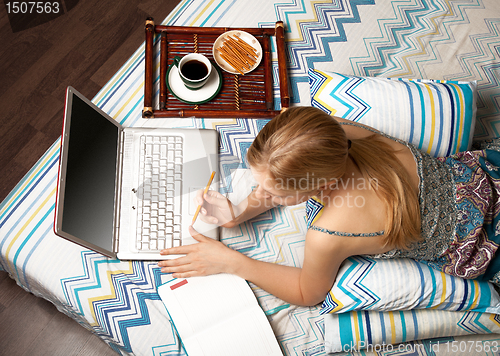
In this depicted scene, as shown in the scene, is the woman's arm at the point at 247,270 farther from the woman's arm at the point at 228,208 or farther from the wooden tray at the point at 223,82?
the wooden tray at the point at 223,82

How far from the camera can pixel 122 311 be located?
2.89ft

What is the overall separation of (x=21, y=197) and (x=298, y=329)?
0.91m

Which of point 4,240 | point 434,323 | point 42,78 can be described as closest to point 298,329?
point 434,323

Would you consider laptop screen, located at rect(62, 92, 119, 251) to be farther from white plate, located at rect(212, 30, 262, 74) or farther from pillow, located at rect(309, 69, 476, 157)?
pillow, located at rect(309, 69, 476, 157)

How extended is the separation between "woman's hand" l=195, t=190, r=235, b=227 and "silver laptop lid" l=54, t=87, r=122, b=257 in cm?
26

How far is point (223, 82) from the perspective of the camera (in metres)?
1.08

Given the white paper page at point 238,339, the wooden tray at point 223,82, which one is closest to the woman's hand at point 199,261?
the white paper page at point 238,339

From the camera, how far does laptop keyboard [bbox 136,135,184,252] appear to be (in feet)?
3.03

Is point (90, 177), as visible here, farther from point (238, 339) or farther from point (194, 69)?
point (238, 339)

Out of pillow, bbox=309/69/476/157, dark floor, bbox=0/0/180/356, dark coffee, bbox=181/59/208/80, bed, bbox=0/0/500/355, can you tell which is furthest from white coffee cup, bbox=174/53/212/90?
dark floor, bbox=0/0/180/356

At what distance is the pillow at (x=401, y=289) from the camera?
88cm

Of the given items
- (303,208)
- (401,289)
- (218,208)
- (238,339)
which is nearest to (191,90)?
(218,208)

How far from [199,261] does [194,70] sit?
0.60 meters

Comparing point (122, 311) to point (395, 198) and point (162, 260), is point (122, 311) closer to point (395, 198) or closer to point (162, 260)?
point (162, 260)
